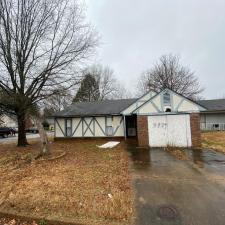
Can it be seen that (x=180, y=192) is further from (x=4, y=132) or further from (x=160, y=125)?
(x=4, y=132)

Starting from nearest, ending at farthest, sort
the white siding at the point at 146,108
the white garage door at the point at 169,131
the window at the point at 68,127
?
the white garage door at the point at 169,131 < the white siding at the point at 146,108 < the window at the point at 68,127

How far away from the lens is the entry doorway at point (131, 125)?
2073 centimetres

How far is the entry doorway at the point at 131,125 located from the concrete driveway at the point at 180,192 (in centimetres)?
1122

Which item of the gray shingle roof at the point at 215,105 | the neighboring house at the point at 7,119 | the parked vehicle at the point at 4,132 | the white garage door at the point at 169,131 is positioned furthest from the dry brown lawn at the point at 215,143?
the parked vehicle at the point at 4,132

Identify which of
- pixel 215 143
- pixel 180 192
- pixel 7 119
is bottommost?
pixel 180 192

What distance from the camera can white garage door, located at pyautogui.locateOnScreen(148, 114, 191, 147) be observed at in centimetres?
1412

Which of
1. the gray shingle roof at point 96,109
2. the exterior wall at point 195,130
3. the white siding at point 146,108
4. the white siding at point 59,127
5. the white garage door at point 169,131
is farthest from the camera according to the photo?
the white siding at point 59,127

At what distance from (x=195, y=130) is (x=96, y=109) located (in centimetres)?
1037

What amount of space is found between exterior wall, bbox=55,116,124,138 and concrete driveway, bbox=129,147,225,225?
10517 mm

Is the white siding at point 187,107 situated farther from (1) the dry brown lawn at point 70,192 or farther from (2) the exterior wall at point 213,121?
(2) the exterior wall at point 213,121

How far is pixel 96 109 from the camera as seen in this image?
21.5 m

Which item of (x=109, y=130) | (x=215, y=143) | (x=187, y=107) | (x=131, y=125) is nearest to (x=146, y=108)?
(x=187, y=107)

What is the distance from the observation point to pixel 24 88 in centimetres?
1655

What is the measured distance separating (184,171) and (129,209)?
3963mm
